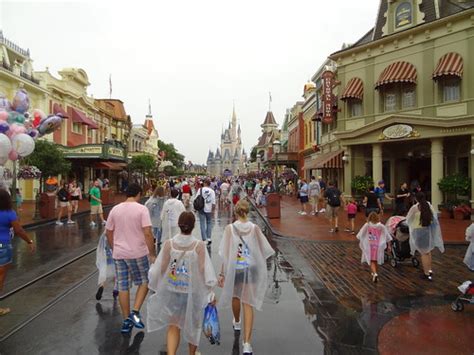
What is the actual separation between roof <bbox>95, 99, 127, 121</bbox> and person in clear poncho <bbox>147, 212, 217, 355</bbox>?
125ft

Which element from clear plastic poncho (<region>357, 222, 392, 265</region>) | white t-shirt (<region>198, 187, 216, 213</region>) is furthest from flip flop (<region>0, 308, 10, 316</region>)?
clear plastic poncho (<region>357, 222, 392, 265</region>)

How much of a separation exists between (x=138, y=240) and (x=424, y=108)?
1599 cm

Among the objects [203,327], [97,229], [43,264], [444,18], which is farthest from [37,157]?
[444,18]

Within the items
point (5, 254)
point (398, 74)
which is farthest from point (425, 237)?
point (398, 74)

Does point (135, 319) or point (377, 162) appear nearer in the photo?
point (135, 319)

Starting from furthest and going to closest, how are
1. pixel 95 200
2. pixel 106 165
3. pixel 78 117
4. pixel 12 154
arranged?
1. pixel 106 165
2. pixel 78 117
3. pixel 95 200
4. pixel 12 154

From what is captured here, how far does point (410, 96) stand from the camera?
17891mm

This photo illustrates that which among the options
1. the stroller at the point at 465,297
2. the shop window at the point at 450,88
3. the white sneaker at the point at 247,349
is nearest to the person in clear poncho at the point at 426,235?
the stroller at the point at 465,297

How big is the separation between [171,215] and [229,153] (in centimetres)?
17085

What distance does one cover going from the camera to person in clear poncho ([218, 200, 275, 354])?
14.6 feet

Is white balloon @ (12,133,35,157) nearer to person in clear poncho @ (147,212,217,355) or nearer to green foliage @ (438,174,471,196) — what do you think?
person in clear poncho @ (147,212,217,355)

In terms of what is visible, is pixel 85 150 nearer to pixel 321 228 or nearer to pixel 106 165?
pixel 106 165

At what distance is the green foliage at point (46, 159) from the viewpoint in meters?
17.1

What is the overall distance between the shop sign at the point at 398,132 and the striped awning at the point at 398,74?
201 centimetres
